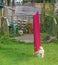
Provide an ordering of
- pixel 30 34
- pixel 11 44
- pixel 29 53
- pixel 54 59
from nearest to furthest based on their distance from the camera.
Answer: pixel 54 59
pixel 29 53
pixel 11 44
pixel 30 34

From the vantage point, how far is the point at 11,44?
52.2ft

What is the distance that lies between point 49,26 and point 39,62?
8.55m

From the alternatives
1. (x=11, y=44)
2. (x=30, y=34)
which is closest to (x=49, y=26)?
(x=30, y=34)

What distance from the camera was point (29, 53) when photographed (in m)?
12.8

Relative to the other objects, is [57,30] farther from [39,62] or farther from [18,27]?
[39,62]

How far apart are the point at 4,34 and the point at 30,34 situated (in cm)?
320

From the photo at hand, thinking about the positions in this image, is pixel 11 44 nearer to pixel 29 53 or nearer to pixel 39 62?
pixel 29 53

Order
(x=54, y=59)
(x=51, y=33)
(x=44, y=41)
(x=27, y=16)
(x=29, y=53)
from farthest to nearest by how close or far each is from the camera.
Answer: (x=27, y=16)
(x=51, y=33)
(x=44, y=41)
(x=29, y=53)
(x=54, y=59)

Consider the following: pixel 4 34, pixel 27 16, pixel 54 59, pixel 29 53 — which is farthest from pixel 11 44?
pixel 27 16

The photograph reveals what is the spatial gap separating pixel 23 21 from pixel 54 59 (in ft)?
33.6

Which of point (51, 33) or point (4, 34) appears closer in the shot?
point (4, 34)

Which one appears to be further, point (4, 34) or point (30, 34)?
point (30, 34)

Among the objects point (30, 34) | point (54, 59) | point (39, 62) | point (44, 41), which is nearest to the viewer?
point (39, 62)

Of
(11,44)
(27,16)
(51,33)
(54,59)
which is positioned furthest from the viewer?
(27,16)
